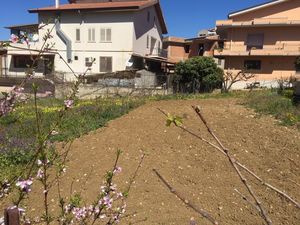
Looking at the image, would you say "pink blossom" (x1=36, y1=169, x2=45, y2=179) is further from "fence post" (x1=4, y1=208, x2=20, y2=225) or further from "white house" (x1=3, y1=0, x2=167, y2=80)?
"white house" (x1=3, y1=0, x2=167, y2=80)

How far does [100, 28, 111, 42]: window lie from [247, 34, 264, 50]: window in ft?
38.6

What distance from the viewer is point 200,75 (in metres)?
22.8

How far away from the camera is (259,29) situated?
28016 millimetres

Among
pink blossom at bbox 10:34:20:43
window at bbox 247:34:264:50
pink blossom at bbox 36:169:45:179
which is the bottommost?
pink blossom at bbox 36:169:45:179

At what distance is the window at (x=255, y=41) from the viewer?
92.5ft

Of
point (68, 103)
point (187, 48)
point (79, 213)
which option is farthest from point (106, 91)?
point (187, 48)

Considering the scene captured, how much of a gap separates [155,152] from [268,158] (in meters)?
2.46

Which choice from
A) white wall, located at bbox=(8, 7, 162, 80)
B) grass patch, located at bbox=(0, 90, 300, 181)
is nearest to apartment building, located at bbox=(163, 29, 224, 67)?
white wall, located at bbox=(8, 7, 162, 80)

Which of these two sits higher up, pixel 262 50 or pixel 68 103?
pixel 262 50

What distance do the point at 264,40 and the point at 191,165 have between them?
23.4 metres

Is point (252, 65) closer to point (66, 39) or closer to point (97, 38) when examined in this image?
point (97, 38)

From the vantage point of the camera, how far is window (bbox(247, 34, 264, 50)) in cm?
2820

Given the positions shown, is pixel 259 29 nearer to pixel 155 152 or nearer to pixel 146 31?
pixel 146 31

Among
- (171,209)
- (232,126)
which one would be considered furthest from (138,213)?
(232,126)
